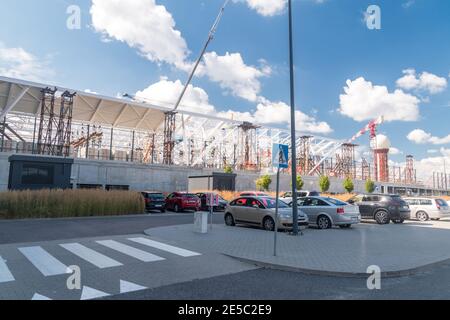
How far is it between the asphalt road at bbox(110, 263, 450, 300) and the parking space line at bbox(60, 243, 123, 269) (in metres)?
2.26

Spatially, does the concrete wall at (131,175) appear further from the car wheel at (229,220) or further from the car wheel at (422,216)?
the car wheel at (422,216)

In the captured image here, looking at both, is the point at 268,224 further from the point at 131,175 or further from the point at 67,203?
the point at 131,175

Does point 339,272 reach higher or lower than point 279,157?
lower

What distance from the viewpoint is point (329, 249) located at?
939 centimetres

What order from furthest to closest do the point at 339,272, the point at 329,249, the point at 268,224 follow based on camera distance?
the point at 268,224 < the point at 329,249 < the point at 339,272

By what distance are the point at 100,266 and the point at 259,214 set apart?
8.10 meters

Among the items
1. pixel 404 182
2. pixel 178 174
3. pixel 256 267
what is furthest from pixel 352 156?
pixel 256 267

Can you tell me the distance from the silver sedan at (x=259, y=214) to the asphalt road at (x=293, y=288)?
6.27m

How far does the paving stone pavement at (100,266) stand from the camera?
553 cm

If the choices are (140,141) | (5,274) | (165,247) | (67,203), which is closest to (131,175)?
(67,203)

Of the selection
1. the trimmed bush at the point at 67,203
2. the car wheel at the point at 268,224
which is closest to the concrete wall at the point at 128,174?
the trimmed bush at the point at 67,203

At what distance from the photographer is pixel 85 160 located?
1437 inches

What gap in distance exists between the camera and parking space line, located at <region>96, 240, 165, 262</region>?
7.95 metres
